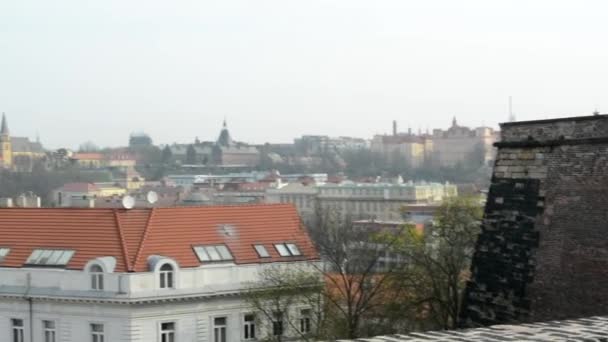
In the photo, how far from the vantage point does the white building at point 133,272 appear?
26.1 metres

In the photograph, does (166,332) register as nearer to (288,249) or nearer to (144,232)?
(144,232)

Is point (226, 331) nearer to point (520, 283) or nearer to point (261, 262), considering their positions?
point (261, 262)

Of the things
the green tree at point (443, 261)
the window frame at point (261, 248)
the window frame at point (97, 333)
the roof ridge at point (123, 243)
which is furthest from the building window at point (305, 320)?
the window frame at point (97, 333)

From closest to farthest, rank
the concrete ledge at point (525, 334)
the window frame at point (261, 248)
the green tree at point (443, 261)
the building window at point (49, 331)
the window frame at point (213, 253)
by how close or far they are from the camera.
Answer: the concrete ledge at point (525, 334)
the green tree at point (443, 261)
the building window at point (49, 331)
the window frame at point (213, 253)
the window frame at point (261, 248)

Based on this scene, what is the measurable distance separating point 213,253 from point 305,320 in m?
2.95

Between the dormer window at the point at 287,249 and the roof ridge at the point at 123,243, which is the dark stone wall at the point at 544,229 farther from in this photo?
the dormer window at the point at 287,249

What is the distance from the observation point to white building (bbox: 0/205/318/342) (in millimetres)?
26141

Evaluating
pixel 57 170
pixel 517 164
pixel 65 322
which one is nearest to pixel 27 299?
pixel 65 322

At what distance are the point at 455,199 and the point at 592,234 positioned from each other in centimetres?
1955

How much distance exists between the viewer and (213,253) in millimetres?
28422

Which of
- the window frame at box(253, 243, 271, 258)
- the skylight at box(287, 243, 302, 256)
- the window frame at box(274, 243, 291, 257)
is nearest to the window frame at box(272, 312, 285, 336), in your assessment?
the window frame at box(253, 243, 271, 258)

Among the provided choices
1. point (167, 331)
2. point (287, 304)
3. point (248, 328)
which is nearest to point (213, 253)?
point (248, 328)

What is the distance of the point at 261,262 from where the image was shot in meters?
28.9

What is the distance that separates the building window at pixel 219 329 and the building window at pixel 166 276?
1614mm
